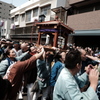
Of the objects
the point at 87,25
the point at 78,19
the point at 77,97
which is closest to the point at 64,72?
the point at 77,97

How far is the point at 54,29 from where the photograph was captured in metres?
3.89

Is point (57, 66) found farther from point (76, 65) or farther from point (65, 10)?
point (65, 10)

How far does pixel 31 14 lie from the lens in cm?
1916

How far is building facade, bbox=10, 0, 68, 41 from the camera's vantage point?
1438cm

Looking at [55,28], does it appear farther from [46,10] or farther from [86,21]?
[46,10]

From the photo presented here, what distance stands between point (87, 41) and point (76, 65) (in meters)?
9.86

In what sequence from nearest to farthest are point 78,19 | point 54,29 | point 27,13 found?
1. point 54,29
2. point 78,19
3. point 27,13

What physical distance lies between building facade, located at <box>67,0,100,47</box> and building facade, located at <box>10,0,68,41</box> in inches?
54.9

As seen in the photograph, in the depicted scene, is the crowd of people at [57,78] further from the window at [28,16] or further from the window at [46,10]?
the window at [28,16]

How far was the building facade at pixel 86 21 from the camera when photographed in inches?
386

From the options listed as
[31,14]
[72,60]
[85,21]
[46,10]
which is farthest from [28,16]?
[72,60]

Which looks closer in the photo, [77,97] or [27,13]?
[77,97]

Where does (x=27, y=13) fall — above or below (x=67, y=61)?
above

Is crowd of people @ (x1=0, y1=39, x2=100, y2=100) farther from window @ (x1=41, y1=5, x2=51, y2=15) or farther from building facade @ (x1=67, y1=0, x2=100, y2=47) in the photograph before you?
window @ (x1=41, y1=5, x2=51, y2=15)
